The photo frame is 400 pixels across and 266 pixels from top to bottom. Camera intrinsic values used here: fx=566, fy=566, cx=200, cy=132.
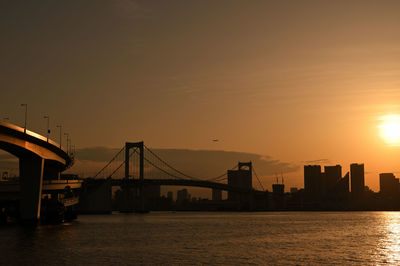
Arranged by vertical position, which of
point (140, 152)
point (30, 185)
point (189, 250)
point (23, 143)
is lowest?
point (189, 250)

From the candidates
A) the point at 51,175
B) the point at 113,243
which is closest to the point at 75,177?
the point at 51,175

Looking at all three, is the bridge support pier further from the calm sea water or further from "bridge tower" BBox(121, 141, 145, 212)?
"bridge tower" BBox(121, 141, 145, 212)

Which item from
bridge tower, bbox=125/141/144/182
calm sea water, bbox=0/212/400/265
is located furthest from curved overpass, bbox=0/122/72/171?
→ bridge tower, bbox=125/141/144/182

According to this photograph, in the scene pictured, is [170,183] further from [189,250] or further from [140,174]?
[189,250]

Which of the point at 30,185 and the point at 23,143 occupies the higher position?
the point at 23,143

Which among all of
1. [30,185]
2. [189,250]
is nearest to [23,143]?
[30,185]

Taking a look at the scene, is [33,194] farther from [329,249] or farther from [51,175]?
[329,249]

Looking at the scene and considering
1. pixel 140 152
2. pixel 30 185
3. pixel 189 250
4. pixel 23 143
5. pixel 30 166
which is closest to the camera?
pixel 189 250

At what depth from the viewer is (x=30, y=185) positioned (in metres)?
84.8

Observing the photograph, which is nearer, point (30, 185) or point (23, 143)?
point (23, 143)

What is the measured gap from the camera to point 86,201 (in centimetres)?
16575

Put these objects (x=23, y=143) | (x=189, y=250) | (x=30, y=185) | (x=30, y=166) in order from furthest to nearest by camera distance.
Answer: (x=30, y=185)
(x=30, y=166)
(x=23, y=143)
(x=189, y=250)

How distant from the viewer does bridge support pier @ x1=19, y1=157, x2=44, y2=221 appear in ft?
277

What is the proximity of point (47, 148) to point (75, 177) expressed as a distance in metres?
70.9
